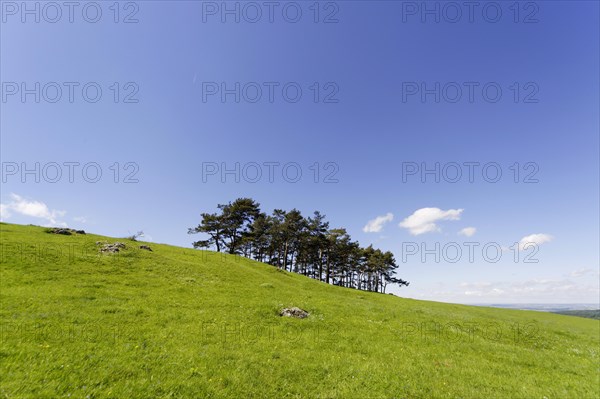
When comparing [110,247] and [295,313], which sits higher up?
[110,247]

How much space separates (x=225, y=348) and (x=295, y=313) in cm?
955

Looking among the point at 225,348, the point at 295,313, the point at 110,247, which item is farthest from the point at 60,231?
the point at 225,348

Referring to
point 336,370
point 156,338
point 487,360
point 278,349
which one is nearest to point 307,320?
point 278,349

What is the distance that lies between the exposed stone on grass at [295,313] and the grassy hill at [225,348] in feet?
3.28

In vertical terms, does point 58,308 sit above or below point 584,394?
above

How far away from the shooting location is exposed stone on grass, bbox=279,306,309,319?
24270 millimetres

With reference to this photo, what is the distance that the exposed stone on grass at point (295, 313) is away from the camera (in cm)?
2427

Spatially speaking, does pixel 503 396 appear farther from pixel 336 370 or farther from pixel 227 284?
pixel 227 284

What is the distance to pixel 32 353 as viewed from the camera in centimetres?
1204

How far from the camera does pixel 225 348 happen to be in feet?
53.3

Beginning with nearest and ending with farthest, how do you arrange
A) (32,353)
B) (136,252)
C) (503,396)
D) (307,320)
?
(32,353), (503,396), (307,320), (136,252)

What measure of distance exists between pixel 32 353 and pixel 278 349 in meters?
12.4

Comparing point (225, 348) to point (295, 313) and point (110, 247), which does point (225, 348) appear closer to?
point (295, 313)

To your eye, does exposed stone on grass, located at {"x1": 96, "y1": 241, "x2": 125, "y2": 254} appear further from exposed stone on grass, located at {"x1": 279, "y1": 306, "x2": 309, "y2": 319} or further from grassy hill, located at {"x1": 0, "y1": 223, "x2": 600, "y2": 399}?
exposed stone on grass, located at {"x1": 279, "y1": 306, "x2": 309, "y2": 319}
